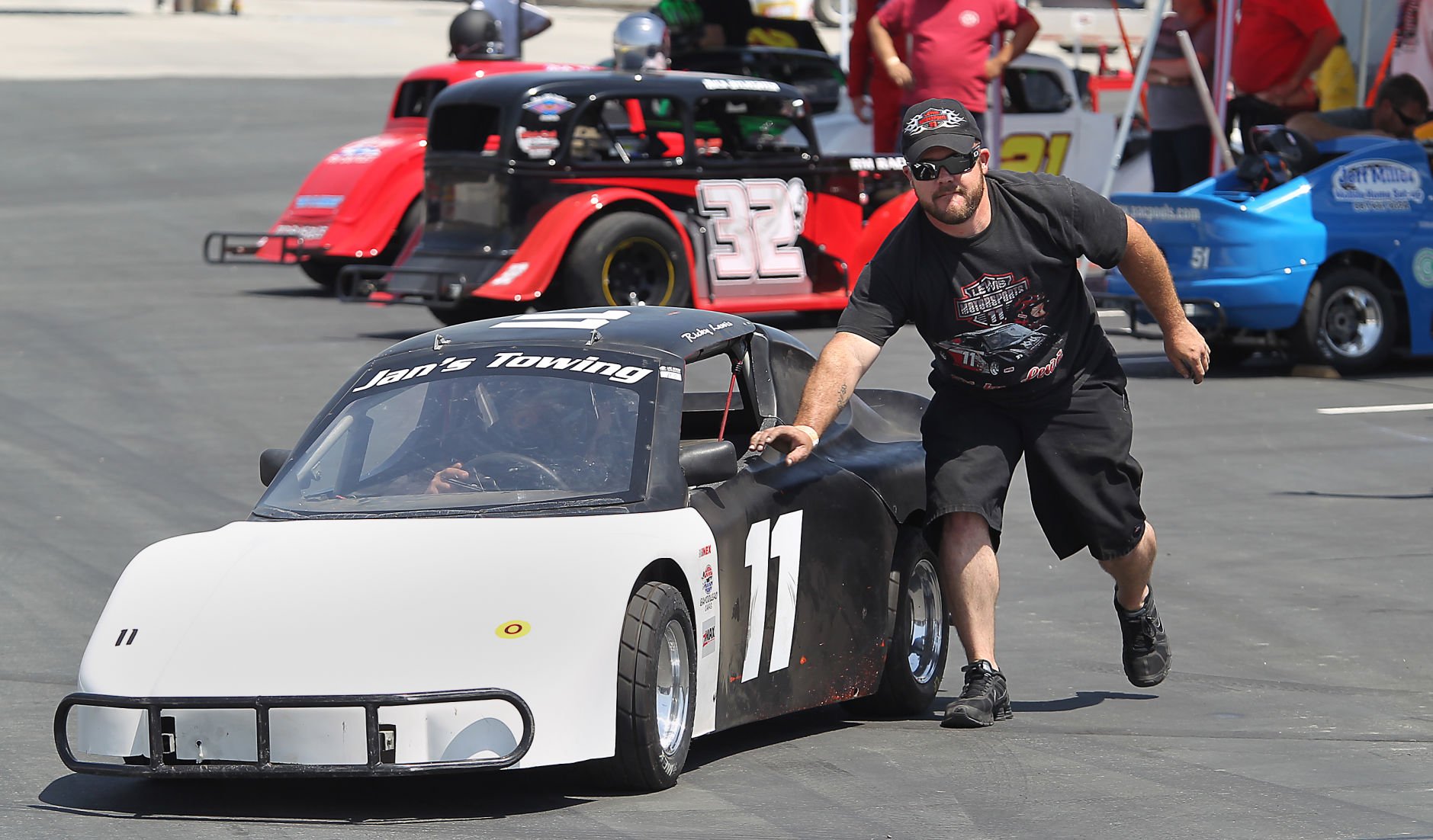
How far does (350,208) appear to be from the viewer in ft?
53.3

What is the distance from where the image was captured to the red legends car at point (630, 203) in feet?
46.2

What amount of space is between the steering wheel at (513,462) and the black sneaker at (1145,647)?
1988 millimetres

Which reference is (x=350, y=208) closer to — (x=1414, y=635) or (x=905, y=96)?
(x=905, y=96)

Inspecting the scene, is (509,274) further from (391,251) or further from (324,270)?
(324,270)

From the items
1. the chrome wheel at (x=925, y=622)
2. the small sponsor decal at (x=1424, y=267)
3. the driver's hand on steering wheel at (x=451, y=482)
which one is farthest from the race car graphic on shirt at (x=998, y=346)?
the small sponsor decal at (x=1424, y=267)

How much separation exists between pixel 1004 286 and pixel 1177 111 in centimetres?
959

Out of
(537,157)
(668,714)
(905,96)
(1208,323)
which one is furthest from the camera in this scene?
(905,96)

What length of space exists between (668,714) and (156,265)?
13.5 metres

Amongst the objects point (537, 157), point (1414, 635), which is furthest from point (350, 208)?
point (1414, 635)

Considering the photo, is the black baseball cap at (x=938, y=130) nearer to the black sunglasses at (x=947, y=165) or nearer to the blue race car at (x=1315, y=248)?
the black sunglasses at (x=947, y=165)

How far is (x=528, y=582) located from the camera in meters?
5.32

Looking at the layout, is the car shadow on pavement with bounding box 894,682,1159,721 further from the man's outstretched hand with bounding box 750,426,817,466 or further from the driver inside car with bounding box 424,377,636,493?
the driver inside car with bounding box 424,377,636,493

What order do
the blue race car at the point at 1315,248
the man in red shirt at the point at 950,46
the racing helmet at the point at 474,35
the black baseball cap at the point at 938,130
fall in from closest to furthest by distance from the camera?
the black baseball cap at the point at 938,130 < the blue race car at the point at 1315,248 < the man in red shirt at the point at 950,46 < the racing helmet at the point at 474,35

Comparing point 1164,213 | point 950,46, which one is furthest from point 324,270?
point 1164,213
